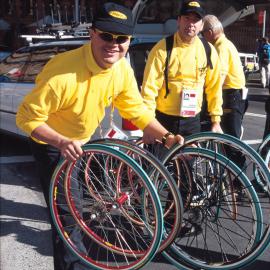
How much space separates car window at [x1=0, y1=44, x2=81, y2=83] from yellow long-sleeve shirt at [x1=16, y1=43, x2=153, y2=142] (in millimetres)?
2770

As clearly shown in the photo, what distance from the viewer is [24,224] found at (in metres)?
4.42

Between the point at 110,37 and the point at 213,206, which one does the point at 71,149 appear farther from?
the point at 213,206

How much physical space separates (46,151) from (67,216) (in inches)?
17.2

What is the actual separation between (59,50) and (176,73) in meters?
2.29

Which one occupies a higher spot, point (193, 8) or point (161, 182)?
point (193, 8)

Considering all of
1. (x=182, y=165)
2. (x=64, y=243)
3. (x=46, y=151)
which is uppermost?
(x=46, y=151)

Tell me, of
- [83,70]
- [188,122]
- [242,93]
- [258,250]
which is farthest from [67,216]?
[242,93]

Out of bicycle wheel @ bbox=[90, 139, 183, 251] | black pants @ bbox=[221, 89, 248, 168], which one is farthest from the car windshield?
bicycle wheel @ bbox=[90, 139, 183, 251]

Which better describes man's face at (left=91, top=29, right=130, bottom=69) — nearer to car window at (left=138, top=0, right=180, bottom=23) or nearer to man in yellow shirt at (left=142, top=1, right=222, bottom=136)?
man in yellow shirt at (left=142, top=1, right=222, bottom=136)

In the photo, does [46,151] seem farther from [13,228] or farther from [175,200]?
[13,228]

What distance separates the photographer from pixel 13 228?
4.33 metres

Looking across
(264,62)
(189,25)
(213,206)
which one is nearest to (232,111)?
(189,25)

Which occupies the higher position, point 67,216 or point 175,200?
point 175,200

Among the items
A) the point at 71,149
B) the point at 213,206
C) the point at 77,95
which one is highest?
the point at 77,95
